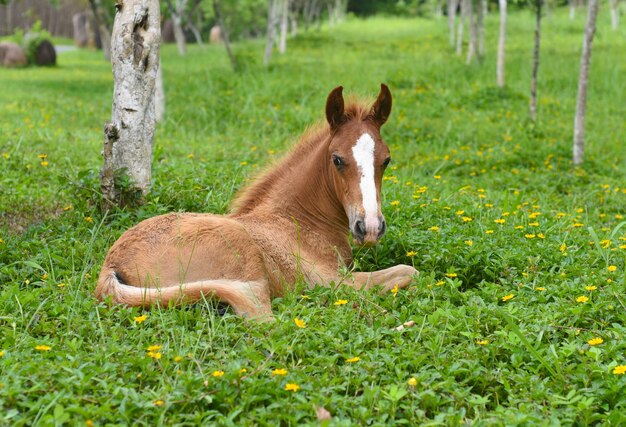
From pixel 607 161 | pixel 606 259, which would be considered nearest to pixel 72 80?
pixel 607 161

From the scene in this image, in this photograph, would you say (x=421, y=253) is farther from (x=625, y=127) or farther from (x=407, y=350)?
(x=625, y=127)

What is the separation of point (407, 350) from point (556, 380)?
765mm

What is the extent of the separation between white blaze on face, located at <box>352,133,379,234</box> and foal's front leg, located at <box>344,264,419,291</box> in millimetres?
524

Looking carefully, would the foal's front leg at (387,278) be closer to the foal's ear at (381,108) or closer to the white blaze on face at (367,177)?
the white blaze on face at (367,177)

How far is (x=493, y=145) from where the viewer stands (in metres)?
11.3

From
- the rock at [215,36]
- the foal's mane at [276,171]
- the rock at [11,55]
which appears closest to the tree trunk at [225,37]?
the rock at [11,55]

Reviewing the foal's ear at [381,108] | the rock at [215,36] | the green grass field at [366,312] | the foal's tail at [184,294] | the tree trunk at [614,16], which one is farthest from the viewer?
the rock at [215,36]

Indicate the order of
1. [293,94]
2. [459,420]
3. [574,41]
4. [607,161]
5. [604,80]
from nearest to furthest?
[459,420] → [607,161] → [293,94] → [604,80] → [574,41]

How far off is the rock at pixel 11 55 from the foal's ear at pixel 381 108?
22834 mm

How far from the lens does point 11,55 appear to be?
2516 centimetres

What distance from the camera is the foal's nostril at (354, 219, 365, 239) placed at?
4926 mm

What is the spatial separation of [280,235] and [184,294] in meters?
1.10

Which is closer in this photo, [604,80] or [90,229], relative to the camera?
[90,229]

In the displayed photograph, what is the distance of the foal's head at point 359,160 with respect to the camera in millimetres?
4938
